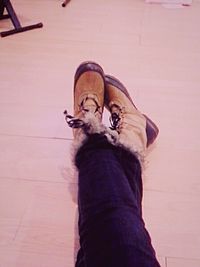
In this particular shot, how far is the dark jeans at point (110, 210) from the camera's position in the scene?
23.8 inches

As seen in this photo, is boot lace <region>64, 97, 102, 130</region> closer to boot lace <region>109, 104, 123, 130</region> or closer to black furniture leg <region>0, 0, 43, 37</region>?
boot lace <region>109, 104, 123, 130</region>

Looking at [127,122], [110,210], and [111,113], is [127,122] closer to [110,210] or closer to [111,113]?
[111,113]

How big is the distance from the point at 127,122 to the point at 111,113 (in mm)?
106

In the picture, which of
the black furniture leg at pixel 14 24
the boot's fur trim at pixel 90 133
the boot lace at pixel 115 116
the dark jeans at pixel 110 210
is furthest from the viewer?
the black furniture leg at pixel 14 24

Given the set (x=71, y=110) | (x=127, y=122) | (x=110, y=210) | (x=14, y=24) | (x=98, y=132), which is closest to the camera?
(x=110, y=210)

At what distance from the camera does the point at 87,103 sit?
1.00 meters

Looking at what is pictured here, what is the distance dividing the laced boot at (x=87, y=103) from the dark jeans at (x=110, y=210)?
3 cm

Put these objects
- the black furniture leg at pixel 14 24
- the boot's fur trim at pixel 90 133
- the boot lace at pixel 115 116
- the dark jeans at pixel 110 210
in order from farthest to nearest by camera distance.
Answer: the black furniture leg at pixel 14 24
the boot lace at pixel 115 116
the boot's fur trim at pixel 90 133
the dark jeans at pixel 110 210

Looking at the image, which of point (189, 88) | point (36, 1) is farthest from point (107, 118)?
point (36, 1)

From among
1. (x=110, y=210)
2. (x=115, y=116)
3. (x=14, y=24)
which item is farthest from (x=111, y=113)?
(x=14, y=24)

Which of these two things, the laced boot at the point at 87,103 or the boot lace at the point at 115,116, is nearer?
the laced boot at the point at 87,103

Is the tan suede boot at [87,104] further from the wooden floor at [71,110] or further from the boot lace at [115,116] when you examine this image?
the wooden floor at [71,110]

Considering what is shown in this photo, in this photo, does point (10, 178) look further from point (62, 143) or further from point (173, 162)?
point (173, 162)

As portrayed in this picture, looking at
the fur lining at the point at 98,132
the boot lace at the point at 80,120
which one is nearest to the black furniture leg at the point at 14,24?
the boot lace at the point at 80,120
